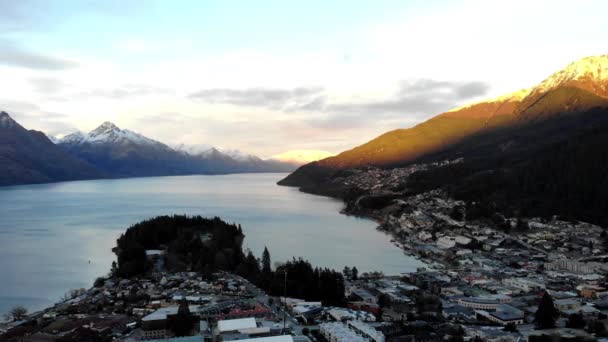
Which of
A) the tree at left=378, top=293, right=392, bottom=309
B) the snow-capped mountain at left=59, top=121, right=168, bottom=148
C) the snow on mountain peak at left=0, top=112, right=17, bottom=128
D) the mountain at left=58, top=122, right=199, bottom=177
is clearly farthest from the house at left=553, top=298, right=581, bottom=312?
the snow-capped mountain at left=59, top=121, right=168, bottom=148

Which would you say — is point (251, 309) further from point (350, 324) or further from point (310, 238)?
point (310, 238)

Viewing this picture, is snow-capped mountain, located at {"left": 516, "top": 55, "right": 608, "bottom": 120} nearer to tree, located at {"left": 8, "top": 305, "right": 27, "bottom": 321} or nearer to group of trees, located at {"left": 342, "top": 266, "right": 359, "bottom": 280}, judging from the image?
group of trees, located at {"left": 342, "top": 266, "right": 359, "bottom": 280}

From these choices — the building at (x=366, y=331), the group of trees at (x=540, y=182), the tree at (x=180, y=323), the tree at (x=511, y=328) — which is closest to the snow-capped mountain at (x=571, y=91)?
the group of trees at (x=540, y=182)

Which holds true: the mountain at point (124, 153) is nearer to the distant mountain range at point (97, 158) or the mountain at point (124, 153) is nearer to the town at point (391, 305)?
the distant mountain range at point (97, 158)

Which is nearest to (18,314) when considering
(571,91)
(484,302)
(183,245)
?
(183,245)

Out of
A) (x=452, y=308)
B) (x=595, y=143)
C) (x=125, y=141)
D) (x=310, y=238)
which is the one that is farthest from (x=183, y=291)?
(x=125, y=141)

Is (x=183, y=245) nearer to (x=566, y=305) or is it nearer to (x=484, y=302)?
(x=484, y=302)
